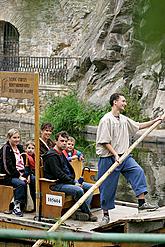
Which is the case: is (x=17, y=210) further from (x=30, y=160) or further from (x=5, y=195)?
(x=30, y=160)

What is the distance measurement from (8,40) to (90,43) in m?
7.03

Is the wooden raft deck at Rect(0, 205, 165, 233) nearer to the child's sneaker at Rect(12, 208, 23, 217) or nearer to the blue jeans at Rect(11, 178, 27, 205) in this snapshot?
the child's sneaker at Rect(12, 208, 23, 217)

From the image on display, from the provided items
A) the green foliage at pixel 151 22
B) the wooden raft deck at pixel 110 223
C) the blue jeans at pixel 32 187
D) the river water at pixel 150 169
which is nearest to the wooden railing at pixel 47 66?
the river water at pixel 150 169

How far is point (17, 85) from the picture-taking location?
23.7ft

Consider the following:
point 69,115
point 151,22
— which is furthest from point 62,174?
point 69,115

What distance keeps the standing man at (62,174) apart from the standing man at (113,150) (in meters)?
0.24

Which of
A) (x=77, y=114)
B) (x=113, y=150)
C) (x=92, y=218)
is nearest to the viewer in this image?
(x=113, y=150)

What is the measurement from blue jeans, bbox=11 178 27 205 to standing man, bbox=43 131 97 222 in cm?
41

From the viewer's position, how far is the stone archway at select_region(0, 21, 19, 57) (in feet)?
109

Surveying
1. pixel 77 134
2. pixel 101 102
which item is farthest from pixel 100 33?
pixel 77 134

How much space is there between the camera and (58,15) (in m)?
32.1

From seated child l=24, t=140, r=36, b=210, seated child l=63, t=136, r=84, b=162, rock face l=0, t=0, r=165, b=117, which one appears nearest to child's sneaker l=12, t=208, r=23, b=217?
seated child l=24, t=140, r=36, b=210

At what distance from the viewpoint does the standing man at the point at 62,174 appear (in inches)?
279

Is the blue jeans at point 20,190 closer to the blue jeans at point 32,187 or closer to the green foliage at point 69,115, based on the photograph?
the blue jeans at point 32,187
